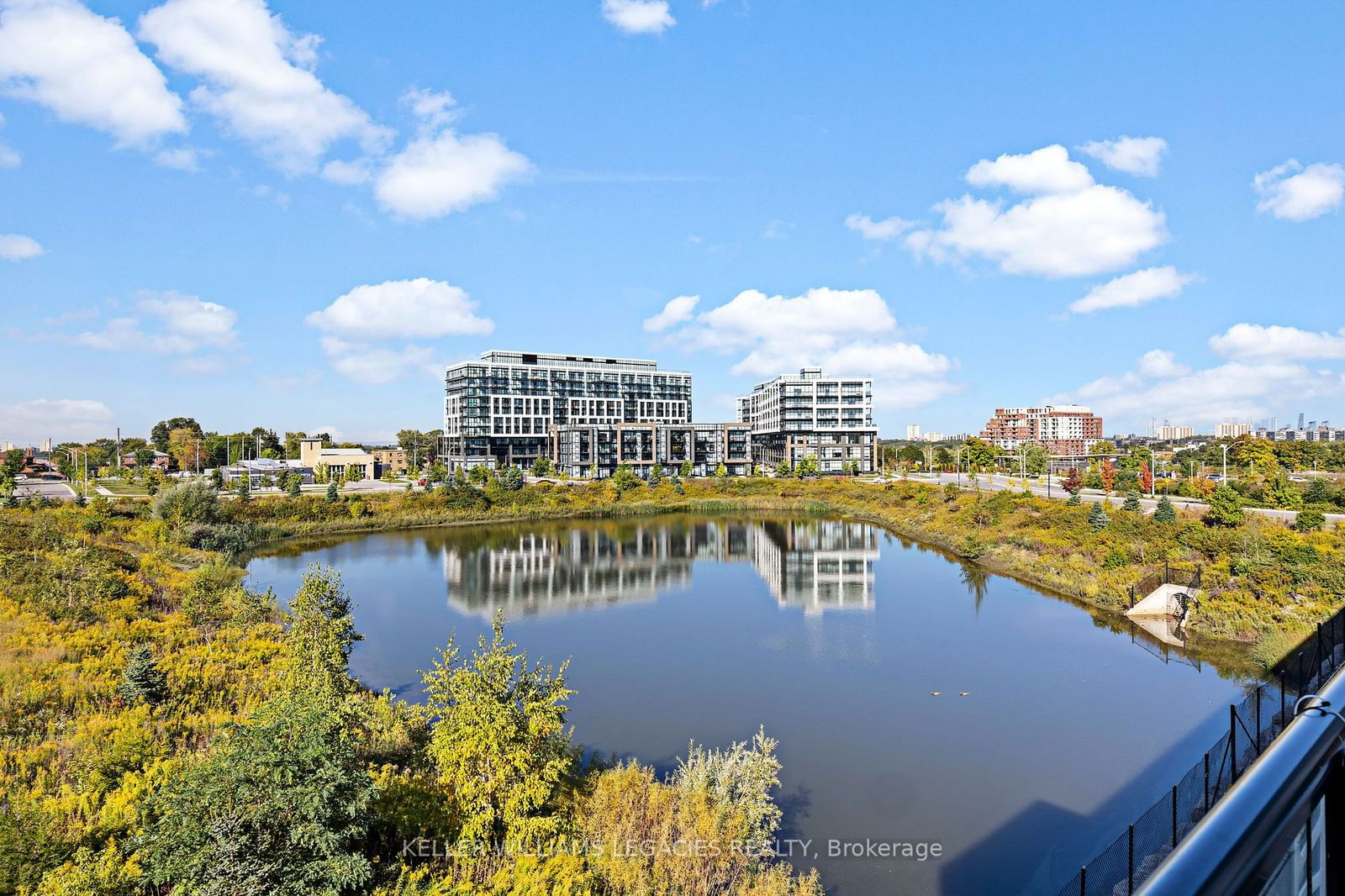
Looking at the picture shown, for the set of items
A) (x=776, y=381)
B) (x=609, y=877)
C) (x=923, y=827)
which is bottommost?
(x=923, y=827)

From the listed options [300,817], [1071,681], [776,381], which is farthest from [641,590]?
[776,381]

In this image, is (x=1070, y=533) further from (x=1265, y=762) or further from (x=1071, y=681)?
(x=1265, y=762)

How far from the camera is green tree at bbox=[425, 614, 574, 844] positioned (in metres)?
9.71

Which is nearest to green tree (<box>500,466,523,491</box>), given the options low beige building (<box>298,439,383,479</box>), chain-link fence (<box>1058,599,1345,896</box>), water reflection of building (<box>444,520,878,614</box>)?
water reflection of building (<box>444,520,878,614</box>)

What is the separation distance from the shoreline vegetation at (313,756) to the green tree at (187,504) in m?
12.8

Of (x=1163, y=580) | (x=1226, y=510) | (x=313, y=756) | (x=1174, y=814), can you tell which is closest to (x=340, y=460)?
(x=1163, y=580)

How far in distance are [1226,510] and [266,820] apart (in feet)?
123

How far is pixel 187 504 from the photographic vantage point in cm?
4203

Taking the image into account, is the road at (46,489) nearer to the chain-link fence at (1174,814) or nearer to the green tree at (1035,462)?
the chain-link fence at (1174,814)

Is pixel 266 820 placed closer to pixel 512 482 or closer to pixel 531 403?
pixel 512 482

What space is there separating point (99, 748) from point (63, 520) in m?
29.8

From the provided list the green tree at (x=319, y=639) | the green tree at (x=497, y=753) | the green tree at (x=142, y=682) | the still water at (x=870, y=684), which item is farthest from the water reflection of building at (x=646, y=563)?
the green tree at (x=497, y=753)

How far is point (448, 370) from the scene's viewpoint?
9925 cm

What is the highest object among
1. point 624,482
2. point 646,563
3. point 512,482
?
point 512,482
